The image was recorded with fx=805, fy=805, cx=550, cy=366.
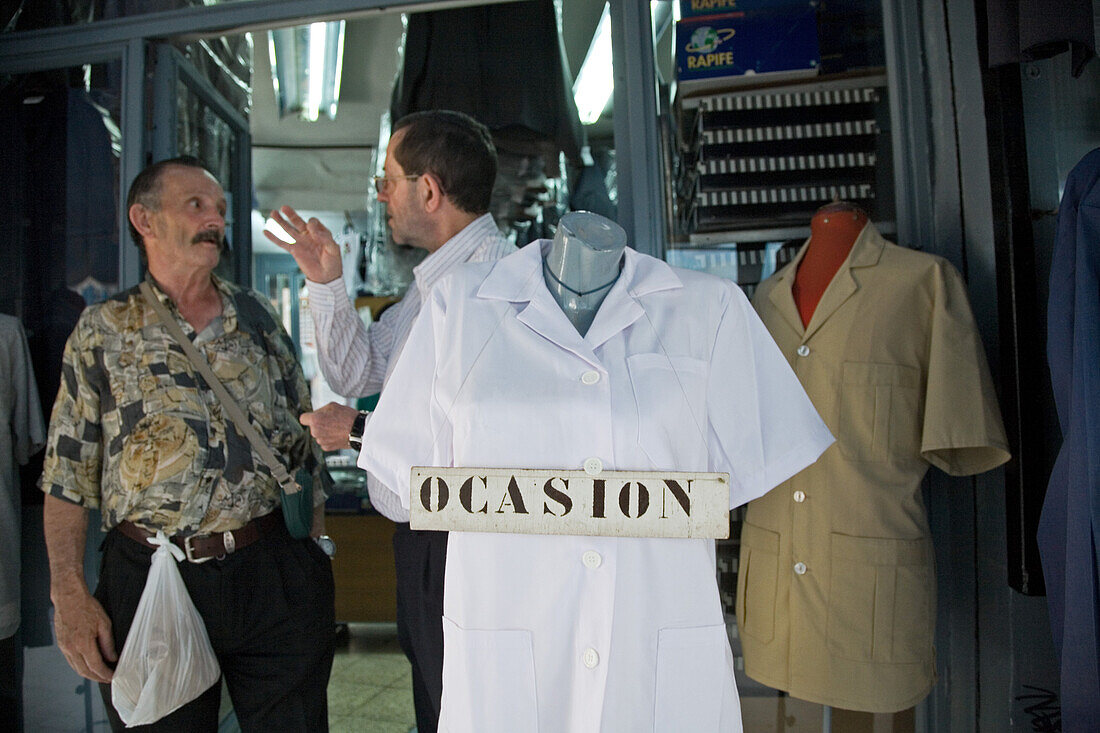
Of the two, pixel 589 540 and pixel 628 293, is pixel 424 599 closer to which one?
pixel 589 540

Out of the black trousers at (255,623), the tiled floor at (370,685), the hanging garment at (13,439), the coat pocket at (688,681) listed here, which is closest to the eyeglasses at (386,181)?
the black trousers at (255,623)

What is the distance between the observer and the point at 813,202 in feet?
8.00

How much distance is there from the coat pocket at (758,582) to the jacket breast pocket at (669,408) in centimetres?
75

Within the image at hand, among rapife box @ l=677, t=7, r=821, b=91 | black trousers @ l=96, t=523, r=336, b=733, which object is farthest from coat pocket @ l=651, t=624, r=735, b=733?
rapife box @ l=677, t=7, r=821, b=91

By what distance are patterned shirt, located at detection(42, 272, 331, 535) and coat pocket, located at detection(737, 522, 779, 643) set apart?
4.02 feet

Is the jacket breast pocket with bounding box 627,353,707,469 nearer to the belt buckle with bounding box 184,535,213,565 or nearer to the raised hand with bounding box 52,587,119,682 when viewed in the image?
the belt buckle with bounding box 184,535,213,565

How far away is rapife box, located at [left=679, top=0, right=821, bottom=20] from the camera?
8.30ft

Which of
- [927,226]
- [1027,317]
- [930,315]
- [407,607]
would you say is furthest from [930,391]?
[407,607]

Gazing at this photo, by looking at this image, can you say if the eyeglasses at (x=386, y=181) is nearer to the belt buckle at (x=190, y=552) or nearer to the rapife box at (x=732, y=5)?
the belt buckle at (x=190, y=552)

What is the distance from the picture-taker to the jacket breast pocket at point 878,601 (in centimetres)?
186

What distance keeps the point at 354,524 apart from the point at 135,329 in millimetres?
2168

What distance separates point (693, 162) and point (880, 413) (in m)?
1.02

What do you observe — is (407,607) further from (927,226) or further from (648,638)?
(927,226)

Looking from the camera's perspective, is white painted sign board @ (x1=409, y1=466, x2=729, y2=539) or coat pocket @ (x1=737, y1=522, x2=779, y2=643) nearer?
white painted sign board @ (x1=409, y1=466, x2=729, y2=539)
